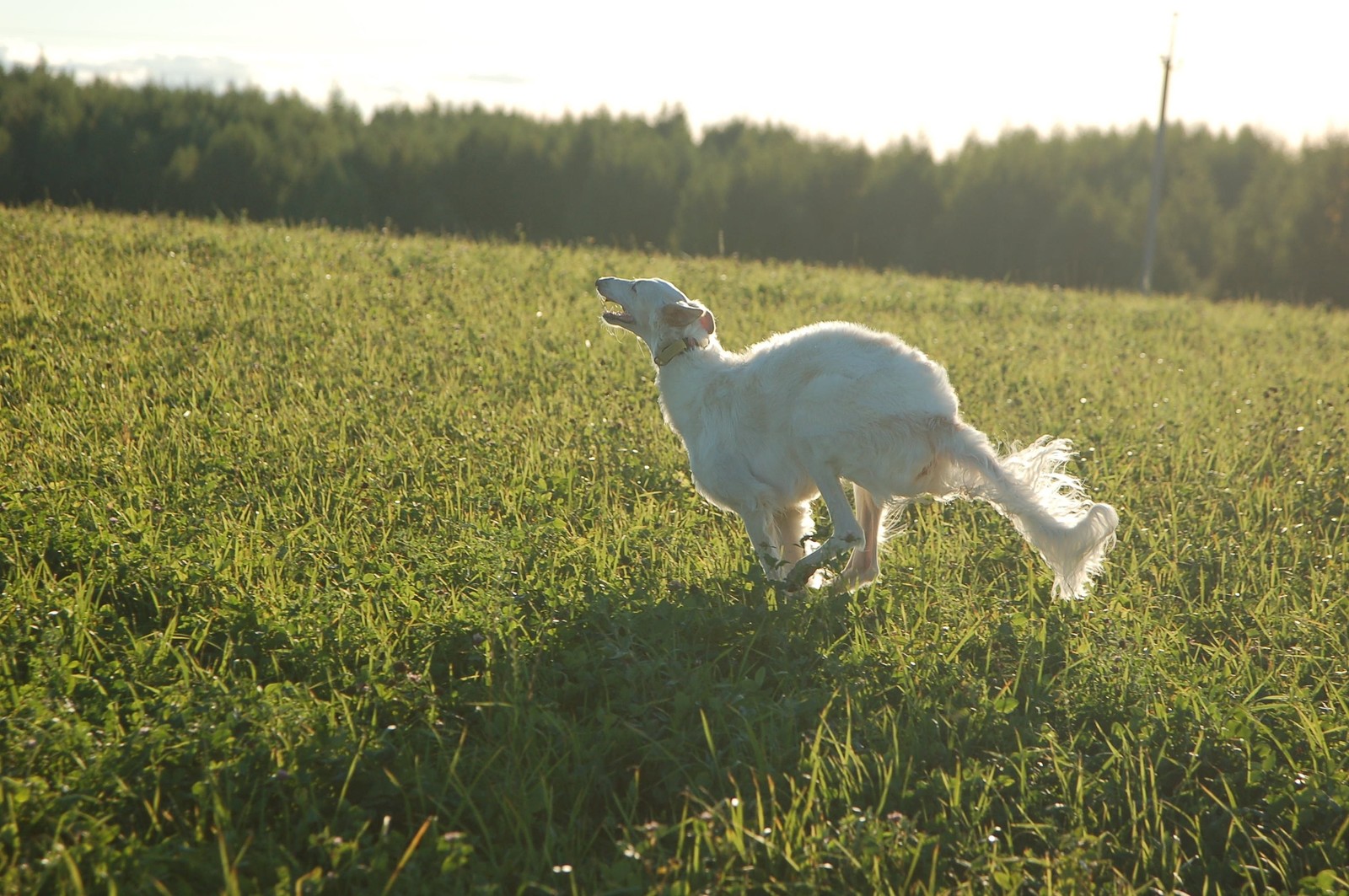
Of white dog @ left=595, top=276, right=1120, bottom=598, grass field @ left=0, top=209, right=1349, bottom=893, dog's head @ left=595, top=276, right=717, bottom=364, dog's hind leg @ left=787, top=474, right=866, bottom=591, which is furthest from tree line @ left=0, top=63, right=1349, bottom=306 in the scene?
dog's hind leg @ left=787, top=474, right=866, bottom=591

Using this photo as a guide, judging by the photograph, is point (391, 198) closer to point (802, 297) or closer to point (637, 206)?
point (637, 206)

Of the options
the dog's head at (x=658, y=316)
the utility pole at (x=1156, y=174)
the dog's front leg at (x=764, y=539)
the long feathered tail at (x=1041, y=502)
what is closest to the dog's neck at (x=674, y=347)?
the dog's head at (x=658, y=316)

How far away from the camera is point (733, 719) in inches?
137

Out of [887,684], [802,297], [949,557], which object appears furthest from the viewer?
[802,297]

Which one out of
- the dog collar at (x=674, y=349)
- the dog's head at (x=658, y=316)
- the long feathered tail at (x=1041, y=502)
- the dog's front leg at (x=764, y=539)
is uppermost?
the dog's head at (x=658, y=316)

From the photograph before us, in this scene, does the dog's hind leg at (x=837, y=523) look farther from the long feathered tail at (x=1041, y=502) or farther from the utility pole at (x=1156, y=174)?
the utility pole at (x=1156, y=174)

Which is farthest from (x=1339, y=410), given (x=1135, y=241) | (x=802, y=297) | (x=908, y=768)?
(x=1135, y=241)

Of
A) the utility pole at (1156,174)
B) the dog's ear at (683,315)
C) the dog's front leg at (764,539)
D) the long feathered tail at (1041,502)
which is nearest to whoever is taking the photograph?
the long feathered tail at (1041,502)

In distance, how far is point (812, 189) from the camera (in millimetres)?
31281

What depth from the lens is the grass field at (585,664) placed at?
2898mm

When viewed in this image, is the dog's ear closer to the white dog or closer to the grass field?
the white dog

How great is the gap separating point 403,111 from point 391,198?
584 centimetres

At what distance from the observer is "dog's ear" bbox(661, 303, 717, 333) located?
4.82m

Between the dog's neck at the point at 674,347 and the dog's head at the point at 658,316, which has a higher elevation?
the dog's head at the point at 658,316
